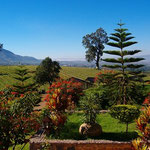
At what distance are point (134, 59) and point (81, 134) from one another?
790cm

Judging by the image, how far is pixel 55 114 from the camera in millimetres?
7293

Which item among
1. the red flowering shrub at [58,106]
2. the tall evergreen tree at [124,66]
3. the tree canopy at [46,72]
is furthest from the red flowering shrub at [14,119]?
the tree canopy at [46,72]

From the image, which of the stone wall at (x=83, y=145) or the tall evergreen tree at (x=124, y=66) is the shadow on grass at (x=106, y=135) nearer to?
the stone wall at (x=83, y=145)

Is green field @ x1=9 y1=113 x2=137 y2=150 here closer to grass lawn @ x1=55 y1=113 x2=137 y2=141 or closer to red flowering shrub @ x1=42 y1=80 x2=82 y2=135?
grass lawn @ x1=55 y1=113 x2=137 y2=141

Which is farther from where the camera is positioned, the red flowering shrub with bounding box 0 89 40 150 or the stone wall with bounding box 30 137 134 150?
the stone wall with bounding box 30 137 134 150

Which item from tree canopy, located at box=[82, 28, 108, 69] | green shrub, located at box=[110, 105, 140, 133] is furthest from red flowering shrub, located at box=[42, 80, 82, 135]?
tree canopy, located at box=[82, 28, 108, 69]

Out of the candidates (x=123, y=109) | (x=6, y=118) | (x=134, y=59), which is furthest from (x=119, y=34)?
(x=6, y=118)

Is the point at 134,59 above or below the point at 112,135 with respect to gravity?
above

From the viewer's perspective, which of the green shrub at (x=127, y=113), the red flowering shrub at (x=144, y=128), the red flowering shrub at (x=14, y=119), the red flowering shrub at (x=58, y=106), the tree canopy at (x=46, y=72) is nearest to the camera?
the red flowering shrub at (x=14, y=119)

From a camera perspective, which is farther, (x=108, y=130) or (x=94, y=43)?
(x=94, y=43)

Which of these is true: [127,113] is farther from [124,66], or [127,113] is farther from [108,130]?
[124,66]

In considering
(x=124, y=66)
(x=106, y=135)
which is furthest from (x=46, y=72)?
(x=106, y=135)

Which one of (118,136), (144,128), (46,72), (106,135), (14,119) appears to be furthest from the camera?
(46,72)

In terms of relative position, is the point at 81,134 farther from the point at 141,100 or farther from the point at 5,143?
the point at 141,100
